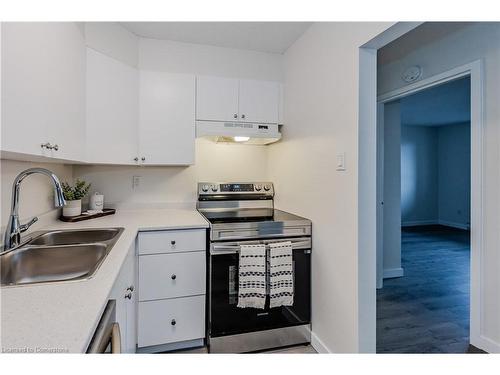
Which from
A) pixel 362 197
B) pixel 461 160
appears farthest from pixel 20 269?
pixel 461 160

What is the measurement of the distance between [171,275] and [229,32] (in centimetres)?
184

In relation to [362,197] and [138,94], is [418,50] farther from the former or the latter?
[138,94]

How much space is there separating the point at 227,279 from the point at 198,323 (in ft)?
1.27

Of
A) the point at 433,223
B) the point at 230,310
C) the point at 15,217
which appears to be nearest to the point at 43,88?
the point at 15,217

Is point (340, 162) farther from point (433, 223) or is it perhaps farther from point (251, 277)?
point (433, 223)

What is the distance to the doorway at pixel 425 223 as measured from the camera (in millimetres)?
2133

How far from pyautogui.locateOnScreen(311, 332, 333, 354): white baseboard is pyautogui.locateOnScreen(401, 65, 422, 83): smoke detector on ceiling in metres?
2.28

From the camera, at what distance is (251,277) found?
178 cm

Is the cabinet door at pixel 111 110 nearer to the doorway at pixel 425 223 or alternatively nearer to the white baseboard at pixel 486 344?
the doorway at pixel 425 223

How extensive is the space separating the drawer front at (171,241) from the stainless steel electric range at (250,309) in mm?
84

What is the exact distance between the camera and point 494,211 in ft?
5.87

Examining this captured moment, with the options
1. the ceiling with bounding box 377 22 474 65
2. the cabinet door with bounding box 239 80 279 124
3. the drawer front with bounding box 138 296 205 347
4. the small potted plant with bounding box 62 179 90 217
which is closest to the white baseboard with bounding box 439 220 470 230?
the ceiling with bounding box 377 22 474 65

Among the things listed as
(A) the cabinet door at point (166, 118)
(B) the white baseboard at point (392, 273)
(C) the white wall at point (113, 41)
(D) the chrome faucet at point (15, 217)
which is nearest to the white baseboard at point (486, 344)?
(B) the white baseboard at point (392, 273)

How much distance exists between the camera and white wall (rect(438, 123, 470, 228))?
595cm
